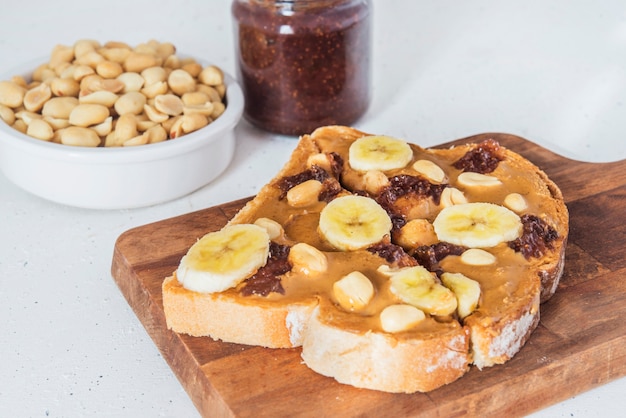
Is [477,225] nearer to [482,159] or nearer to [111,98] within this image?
[482,159]

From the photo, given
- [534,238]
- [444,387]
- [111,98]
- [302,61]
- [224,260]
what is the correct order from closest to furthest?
[444,387]
[224,260]
[534,238]
[111,98]
[302,61]

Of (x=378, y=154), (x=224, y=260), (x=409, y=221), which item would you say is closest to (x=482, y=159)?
(x=378, y=154)

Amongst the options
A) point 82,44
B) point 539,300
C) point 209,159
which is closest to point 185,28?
point 82,44

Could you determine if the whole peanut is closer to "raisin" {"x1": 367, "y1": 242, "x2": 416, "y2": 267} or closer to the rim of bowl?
the rim of bowl

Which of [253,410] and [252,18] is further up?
[252,18]

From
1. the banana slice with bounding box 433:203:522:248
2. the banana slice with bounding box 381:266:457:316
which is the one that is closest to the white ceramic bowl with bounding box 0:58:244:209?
the banana slice with bounding box 433:203:522:248

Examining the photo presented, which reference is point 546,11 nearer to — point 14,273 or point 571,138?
point 571,138
